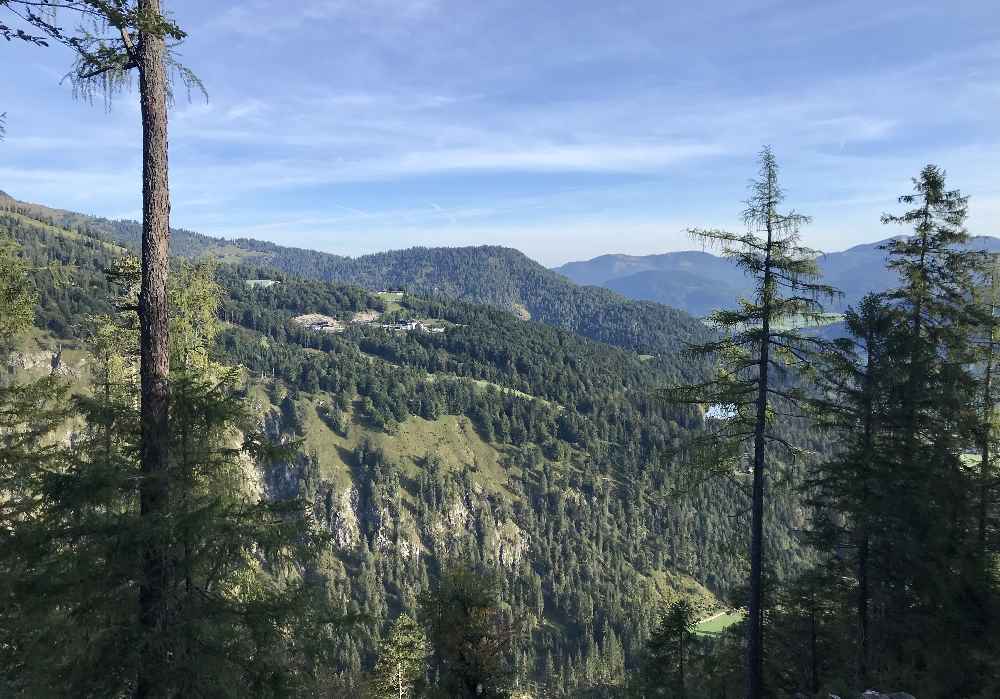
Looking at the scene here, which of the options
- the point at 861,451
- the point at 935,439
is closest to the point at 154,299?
the point at 861,451

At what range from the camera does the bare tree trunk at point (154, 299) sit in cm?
866

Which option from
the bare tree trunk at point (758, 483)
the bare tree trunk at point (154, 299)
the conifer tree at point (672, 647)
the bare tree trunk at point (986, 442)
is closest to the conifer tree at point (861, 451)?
the bare tree trunk at point (758, 483)

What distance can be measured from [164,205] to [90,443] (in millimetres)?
5456

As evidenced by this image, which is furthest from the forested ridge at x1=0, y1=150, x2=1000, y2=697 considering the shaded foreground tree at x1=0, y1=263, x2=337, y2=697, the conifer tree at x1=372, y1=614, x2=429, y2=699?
the conifer tree at x1=372, y1=614, x2=429, y2=699

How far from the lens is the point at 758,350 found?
17.6 m

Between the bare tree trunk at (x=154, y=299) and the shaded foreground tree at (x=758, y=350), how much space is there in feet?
45.8

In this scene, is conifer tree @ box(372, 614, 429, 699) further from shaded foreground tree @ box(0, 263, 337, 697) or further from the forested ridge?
shaded foreground tree @ box(0, 263, 337, 697)

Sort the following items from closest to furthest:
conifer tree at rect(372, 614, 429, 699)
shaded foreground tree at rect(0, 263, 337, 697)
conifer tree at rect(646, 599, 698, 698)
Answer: shaded foreground tree at rect(0, 263, 337, 697)
conifer tree at rect(646, 599, 698, 698)
conifer tree at rect(372, 614, 429, 699)

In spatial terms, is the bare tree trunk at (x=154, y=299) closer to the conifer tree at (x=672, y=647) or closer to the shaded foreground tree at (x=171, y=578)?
the shaded foreground tree at (x=171, y=578)

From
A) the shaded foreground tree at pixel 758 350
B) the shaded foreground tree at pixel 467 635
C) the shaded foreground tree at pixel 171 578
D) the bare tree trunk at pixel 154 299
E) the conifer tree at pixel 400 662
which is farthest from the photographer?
the conifer tree at pixel 400 662

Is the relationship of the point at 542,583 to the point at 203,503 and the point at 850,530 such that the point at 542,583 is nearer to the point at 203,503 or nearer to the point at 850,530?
the point at 850,530

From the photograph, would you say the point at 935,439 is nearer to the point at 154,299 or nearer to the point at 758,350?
the point at 758,350

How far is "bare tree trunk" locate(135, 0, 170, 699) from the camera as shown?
8.66 meters

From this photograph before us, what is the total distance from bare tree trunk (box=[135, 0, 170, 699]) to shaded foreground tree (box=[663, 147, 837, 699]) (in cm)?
1397
